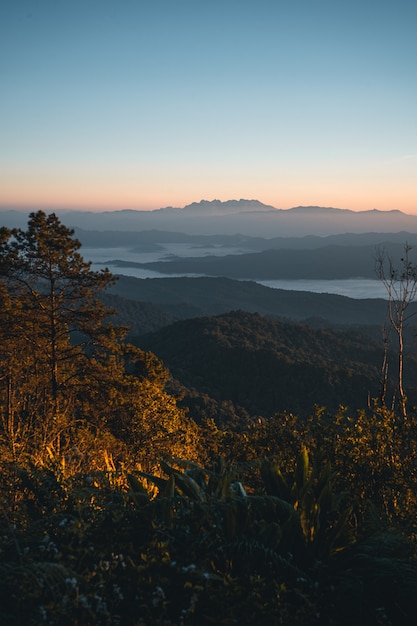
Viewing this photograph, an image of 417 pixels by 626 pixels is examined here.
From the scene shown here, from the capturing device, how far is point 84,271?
606 inches

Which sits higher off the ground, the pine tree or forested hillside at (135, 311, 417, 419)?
the pine tree

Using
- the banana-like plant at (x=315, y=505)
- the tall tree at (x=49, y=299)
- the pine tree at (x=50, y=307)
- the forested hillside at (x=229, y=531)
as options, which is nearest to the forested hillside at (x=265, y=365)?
the pine tree at (x=50, y=307)

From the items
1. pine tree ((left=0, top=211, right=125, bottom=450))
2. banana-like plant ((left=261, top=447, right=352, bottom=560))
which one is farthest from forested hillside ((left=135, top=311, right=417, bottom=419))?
banana-like plant ((left=261, top=447, right=352, bottom=560))

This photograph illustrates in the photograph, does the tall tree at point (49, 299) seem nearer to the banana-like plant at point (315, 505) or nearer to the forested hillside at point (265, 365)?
the banana-like plant at point (315, 505)

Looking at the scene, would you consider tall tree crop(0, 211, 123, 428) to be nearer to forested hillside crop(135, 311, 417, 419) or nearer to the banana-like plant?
the banana-like plant

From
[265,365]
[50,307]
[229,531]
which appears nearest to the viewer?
[229,531]

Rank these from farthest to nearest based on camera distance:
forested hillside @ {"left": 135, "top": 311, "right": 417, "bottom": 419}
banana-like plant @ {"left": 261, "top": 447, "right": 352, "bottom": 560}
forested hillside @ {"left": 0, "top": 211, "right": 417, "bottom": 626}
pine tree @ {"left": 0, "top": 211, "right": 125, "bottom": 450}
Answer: forested hillside @ {"left": 135, "top": 311, "right": 417, "bottom": 419}, pine tree @ {"left": 0, "top": 211, "right": 125, "bottom": 450}, banana-like plant @ {"left": 261, "top": 447, "right": 352, "bottom": 560}, forested hillside @ {"left": 0, "top": 211, "right": 417, "bottom": 626}

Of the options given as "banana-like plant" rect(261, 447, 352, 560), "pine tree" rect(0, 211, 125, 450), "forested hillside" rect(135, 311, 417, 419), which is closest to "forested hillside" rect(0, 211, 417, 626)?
"banana-like plant" rect(261, 447, 352, 560)

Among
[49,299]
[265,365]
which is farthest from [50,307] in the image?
[265,365]

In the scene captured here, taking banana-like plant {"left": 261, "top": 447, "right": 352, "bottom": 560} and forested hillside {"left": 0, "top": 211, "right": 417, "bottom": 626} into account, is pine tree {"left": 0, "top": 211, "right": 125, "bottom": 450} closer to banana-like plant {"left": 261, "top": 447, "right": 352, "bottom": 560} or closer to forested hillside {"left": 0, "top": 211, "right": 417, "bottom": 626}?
forested hillside {"left": 0, "top": 211, "right": 417, "bottom": 626}

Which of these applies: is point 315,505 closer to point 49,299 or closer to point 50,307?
point 50,307

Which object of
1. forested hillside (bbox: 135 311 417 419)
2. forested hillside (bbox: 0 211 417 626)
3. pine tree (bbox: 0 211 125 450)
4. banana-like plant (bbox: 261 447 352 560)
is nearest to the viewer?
forested hillside (bbox: 0 211 417 626)

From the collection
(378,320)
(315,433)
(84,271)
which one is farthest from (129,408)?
(378,320)

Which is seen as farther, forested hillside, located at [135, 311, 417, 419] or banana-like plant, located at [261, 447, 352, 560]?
forested hillside, located at [135, 311, 417, 419]
